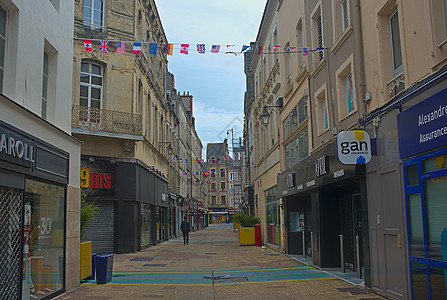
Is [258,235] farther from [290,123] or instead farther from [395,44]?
[395,44]

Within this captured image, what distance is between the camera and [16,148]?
736cm

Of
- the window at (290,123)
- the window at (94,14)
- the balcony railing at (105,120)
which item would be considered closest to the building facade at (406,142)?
the window at (290,123)

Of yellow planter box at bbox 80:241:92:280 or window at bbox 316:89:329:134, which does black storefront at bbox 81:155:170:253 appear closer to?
yellow planter box at bbox 80:241:92:280

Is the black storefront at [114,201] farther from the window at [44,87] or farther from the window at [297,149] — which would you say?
the window at [44,87]

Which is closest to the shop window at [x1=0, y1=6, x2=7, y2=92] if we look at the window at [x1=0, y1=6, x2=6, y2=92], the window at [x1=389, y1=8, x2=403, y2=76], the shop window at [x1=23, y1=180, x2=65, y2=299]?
the window at [x1=0, y1=6, x2=6, y2=92]

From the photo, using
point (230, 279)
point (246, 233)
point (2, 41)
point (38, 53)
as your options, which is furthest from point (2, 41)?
point (246, 233)

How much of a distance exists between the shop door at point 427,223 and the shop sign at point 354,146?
1.23 meters

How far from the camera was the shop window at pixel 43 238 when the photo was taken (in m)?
8.23

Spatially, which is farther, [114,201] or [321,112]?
[114,201]

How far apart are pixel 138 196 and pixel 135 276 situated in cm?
863

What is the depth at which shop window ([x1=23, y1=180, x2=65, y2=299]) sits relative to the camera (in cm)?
823

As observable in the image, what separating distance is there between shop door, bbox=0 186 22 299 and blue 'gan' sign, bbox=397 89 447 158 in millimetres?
6639

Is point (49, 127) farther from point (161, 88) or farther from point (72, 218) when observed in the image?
point (161, 88)

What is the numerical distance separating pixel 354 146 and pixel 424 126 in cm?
208
